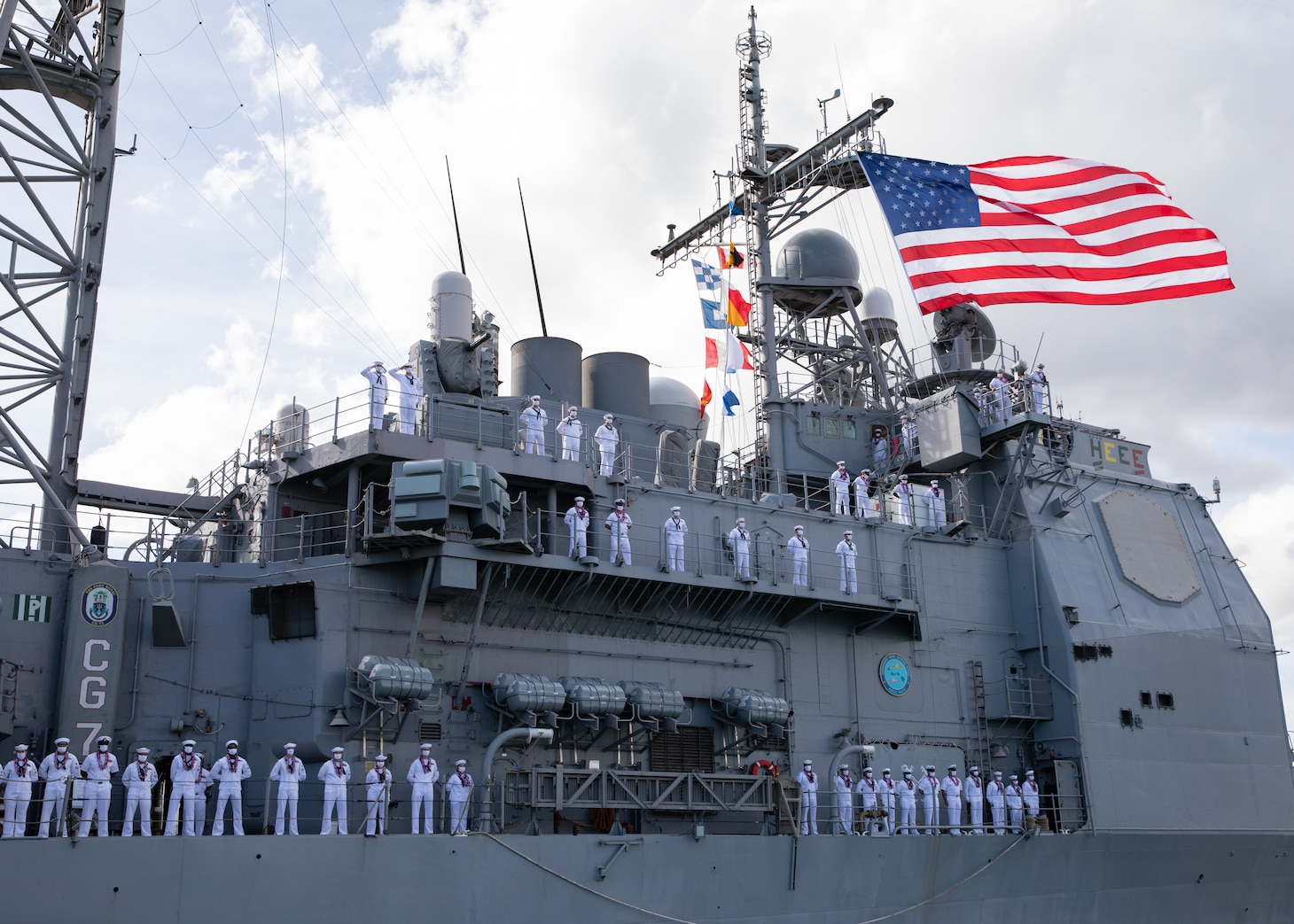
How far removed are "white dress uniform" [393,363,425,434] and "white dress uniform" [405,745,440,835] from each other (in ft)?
15.0

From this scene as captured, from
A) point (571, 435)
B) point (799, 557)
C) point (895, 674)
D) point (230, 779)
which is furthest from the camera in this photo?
point (895, 674)

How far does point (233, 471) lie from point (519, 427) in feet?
14.0

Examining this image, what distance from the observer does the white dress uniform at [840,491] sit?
68.4 feet

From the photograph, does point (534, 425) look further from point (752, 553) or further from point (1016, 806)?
point (1016, 806)

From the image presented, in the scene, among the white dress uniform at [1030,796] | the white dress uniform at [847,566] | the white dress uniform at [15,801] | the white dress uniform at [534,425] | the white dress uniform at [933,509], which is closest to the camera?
the white dress uniform at [15,801]

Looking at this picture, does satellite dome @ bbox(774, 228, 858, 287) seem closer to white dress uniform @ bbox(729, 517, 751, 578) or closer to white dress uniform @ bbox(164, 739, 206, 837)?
white dress uniform @ bbox(729, 517, 751, 578)

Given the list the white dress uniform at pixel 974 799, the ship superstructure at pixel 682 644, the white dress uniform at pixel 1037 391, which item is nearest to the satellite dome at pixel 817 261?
the ship superstructure at pixel 682 644

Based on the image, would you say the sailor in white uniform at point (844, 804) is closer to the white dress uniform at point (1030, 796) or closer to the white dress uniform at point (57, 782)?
the white dress uniform at point (1030, 796)

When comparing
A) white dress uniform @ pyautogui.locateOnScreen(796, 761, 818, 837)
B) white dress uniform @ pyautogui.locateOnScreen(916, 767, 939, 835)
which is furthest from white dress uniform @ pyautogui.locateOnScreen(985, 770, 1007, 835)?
white dress uniform @ pyautogui.locateOnScreen(796, 761, 818, 837)

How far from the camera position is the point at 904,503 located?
21.0 m

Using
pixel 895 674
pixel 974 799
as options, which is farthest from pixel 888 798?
pixel 895 674

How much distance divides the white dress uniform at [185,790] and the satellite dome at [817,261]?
14.9 meters

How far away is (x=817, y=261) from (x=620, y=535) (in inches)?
379

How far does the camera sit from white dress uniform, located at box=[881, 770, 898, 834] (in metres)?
17.4
